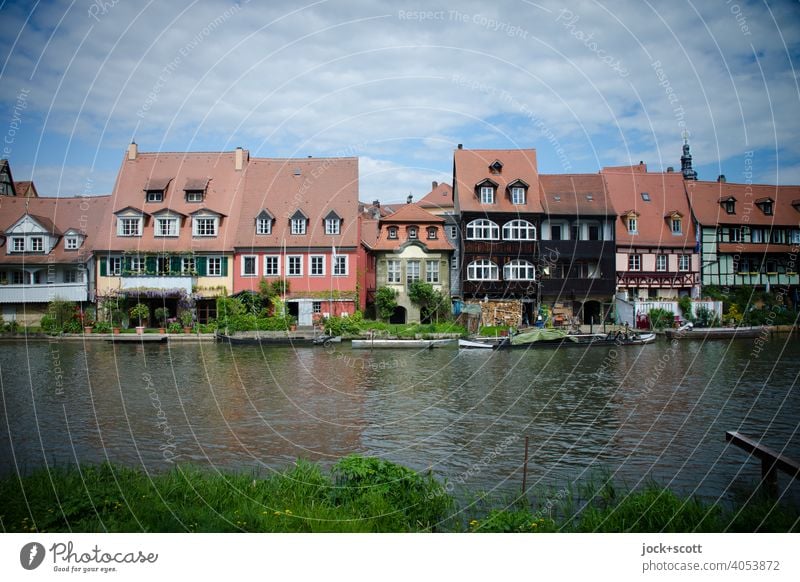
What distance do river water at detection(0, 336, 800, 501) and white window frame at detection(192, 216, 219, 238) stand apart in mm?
15498

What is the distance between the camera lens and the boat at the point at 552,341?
118 ft

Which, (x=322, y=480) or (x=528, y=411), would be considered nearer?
(x=322, y=480)

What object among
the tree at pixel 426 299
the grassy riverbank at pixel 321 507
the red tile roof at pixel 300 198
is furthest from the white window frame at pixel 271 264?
the grassy riverbank at pixel 321 507

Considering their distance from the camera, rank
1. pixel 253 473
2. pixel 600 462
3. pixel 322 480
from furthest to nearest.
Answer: pixel 600 462, pixel 253 473, pixel 322 480

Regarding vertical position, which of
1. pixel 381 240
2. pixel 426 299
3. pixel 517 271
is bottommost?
pixel 426 299

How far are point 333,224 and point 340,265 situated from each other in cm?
304

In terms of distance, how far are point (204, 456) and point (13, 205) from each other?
37.0 m

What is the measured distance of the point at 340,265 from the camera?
44.0 meters

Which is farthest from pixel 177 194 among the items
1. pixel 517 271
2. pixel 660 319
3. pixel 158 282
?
pixel 660 319

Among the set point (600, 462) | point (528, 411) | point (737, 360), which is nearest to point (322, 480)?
point (600, 462)

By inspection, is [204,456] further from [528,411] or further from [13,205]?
[13,205]

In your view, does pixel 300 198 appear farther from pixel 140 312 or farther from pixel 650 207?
pixel 650 207
